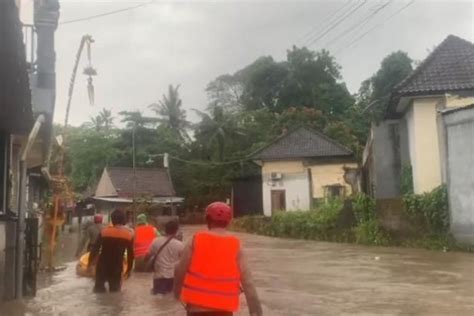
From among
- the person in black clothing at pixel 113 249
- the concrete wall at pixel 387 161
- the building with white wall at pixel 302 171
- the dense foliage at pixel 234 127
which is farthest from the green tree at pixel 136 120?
the person in black clothing at pixel 113 249

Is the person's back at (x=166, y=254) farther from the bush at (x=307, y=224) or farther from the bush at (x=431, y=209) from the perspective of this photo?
the bush at (x=307, y=224)

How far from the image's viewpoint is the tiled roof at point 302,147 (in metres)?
43.4

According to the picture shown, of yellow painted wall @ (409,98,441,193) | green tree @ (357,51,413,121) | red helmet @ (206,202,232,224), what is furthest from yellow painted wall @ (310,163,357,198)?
red helmet @ (206,202,232,224)

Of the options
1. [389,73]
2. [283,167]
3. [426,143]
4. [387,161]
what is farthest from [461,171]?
[389,73]

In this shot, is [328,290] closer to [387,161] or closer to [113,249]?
[113,249]

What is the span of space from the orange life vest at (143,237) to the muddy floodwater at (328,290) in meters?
0.73

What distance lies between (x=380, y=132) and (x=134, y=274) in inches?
639

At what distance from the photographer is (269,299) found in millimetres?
11078

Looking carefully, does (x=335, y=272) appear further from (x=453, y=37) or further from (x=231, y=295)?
(x=453, y=37)

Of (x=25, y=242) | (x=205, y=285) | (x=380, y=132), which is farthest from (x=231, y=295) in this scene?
(x=380, y=132)

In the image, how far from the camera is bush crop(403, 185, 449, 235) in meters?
20.8

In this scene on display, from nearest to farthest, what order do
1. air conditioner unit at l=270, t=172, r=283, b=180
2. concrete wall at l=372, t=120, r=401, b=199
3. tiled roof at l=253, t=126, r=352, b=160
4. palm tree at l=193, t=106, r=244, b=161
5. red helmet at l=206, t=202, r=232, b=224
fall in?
red helmet at l=206, t=202, r=232, b=224, concrete wall at l=372, t=120, r=401, b=199, tiled roof at l=253, t=126, r=352, b=160, air conditioner unit at l=270, t=172, r=283, b=180, palm tree at l=193, t=106, r=244, b=161

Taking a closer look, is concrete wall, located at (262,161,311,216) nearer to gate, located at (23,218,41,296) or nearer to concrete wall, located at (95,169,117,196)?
concrete wall, located at (95,169,117,196)

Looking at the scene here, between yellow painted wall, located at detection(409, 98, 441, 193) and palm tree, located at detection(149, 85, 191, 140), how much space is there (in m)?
37.5
